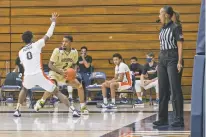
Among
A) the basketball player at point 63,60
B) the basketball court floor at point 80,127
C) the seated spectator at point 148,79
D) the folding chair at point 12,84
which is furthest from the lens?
the folding chair at point 12,84

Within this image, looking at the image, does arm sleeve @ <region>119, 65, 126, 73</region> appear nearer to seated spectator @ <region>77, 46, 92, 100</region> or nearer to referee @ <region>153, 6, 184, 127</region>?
seated spectator @ <region>77, 46, 92, 100</region>

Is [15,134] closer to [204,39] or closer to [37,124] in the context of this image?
[37,124]

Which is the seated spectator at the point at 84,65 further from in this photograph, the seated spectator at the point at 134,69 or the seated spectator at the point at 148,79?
the seated spectator at the point at 148,79

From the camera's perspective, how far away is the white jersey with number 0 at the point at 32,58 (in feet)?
35.6

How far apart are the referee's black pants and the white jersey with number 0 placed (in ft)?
11.0

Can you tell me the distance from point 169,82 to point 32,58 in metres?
3.60

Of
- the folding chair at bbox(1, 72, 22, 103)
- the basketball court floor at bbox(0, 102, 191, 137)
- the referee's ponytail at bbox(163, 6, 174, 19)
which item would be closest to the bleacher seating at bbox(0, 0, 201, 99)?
the folding chair at bbox(1, 72, 22, 103)

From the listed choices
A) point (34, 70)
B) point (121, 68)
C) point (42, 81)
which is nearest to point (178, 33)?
point (42, 81)

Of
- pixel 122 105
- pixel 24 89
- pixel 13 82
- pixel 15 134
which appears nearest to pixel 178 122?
pixel 15 134

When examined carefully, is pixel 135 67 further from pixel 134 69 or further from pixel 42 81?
pixel 42 81

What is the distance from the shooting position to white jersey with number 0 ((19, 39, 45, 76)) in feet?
35.6

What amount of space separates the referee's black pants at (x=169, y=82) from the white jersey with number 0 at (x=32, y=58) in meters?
3.36

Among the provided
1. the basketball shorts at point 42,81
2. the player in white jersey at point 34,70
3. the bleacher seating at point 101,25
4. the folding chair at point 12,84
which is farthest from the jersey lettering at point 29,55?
the bleacher seating at point 101,25

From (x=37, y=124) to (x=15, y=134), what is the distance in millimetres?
1754
